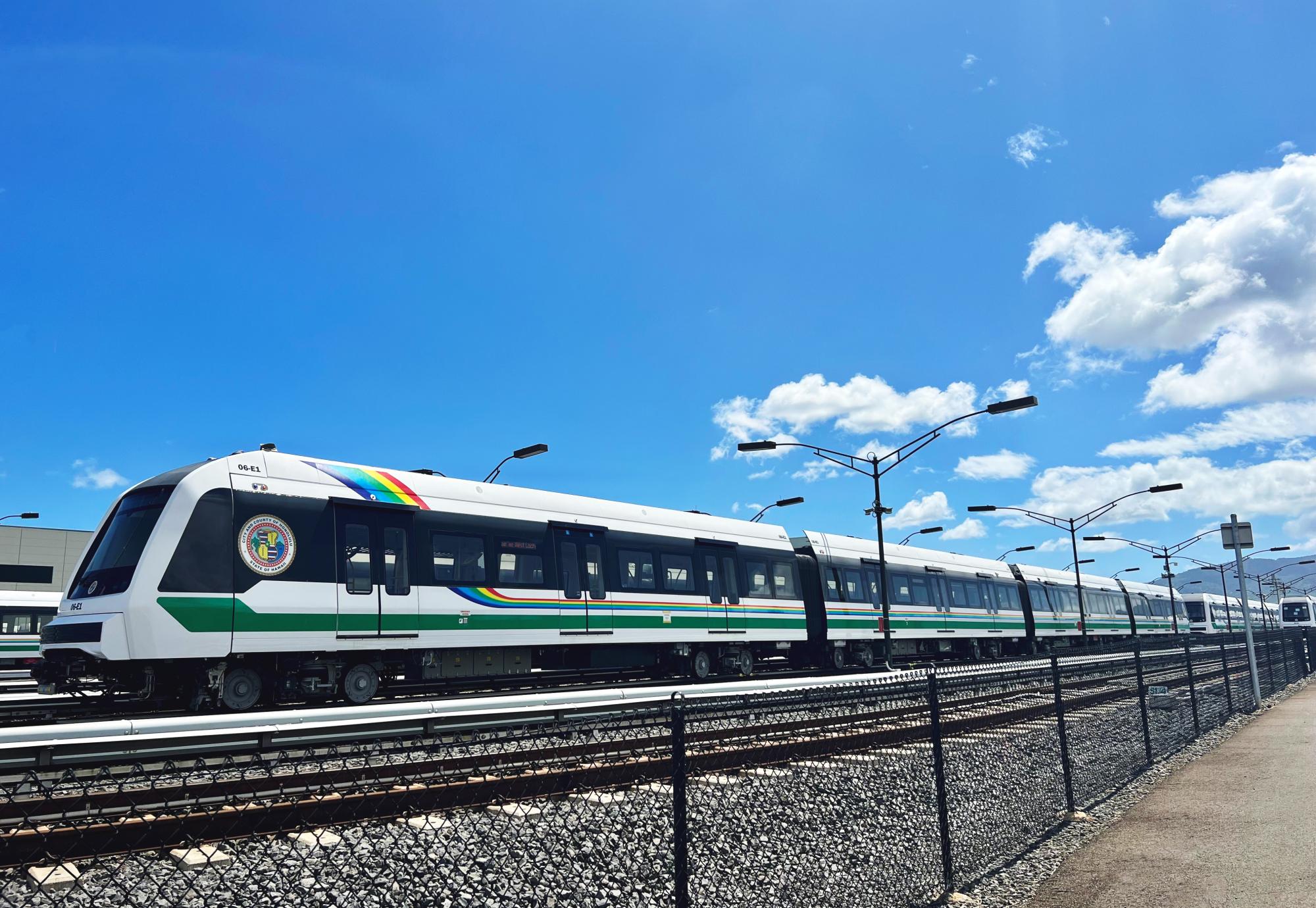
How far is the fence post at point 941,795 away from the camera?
606 cm

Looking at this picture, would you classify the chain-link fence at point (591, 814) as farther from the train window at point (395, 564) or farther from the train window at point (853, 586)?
the train window at point (853, 586)

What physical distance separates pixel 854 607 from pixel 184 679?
17686 millimetres

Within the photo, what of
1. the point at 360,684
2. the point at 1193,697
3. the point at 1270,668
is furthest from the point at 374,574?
the point at 1270,668

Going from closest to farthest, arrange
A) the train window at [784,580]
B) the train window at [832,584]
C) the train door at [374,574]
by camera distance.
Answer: the train door at [374,574] < the train window at [784,580] < the train window at [832,584]

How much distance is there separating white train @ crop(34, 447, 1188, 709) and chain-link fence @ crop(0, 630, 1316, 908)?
→ 4966 millimetres

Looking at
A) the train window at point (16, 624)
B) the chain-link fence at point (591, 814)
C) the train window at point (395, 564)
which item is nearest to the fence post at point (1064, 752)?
the chain-link fence at point (591, 814)

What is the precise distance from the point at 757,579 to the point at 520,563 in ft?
24.7

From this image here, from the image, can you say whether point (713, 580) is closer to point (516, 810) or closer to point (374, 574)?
point (374, 574)

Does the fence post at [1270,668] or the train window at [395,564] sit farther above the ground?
the train window at [395,564]

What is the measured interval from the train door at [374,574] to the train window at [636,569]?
4.87m

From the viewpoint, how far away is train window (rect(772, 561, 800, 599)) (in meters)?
22.5

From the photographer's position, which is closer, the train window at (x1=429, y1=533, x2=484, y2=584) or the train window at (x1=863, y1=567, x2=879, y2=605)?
the train window at (x1=429, y1=533, x2=484, y2=584)

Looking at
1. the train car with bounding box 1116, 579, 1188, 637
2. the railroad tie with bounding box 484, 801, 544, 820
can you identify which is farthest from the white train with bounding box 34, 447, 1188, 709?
the train car with bounding box 1116, 579, 1188, 637

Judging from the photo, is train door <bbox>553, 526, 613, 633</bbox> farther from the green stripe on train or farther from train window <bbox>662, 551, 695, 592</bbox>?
train window <bbox>662, 551, 695, 592</bbox>
